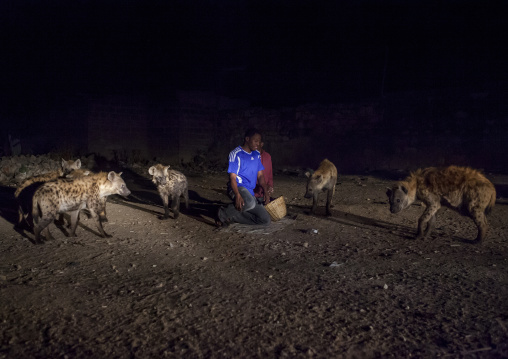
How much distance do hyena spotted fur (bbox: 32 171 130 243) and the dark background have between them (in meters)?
9.66

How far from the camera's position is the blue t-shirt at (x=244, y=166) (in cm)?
598

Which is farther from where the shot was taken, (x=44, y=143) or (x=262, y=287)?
(x=44, y=143)

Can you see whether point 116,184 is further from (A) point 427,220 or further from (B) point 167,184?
(A) point 427,220

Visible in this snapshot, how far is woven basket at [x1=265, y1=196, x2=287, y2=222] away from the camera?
20.5ft

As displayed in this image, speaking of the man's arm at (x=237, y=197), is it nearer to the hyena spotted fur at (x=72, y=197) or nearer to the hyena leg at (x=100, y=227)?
the hyena spotted fur at (x=72, y=197)

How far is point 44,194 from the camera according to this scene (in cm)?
502

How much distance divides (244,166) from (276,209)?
84cm

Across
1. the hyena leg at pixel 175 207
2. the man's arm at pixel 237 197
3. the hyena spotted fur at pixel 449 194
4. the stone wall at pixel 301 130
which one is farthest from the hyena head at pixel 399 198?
the stone wall at pixel 301 130

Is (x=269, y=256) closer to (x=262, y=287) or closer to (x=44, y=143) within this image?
(x=262, y=287)

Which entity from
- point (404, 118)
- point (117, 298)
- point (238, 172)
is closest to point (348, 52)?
point (404, 118)

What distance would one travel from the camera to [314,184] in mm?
7105

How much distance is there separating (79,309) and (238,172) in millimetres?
3148

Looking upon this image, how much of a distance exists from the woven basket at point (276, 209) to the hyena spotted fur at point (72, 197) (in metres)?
2.11

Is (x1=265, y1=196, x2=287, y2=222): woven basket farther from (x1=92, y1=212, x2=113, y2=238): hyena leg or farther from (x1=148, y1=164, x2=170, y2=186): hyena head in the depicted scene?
(x1=92, y1=212, x2=113, y2=238): hyena leg
